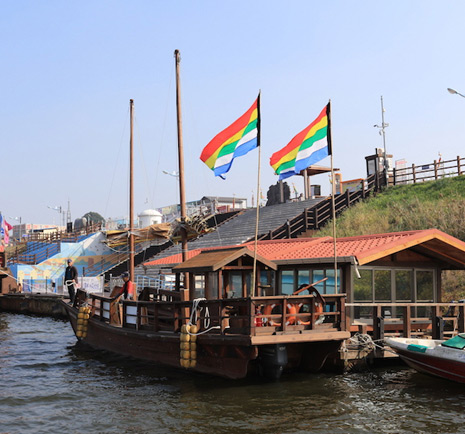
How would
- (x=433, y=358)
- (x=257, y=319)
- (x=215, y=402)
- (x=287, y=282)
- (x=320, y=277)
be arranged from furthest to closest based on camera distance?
(x=287, y=282) < (x=320, y=277) < (x=257, y=319) < (x=433, y=358) < (x=215, y=402)

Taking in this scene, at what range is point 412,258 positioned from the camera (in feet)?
61.2

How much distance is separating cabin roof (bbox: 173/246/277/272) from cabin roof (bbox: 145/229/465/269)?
104 inches

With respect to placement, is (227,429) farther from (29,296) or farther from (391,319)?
(29,296)

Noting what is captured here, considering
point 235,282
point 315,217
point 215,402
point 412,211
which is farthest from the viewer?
point 315,217

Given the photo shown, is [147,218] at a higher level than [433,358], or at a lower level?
higher

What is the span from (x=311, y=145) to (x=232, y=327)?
6009mm

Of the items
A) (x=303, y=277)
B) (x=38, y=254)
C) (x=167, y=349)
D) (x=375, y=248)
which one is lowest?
(x=167, y=349)

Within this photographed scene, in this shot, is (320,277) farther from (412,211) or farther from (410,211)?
(410,211)

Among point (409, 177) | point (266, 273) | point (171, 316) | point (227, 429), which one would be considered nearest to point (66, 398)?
point (171, 316)

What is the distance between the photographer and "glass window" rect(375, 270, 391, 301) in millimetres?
17703

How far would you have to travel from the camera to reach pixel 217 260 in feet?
47.3

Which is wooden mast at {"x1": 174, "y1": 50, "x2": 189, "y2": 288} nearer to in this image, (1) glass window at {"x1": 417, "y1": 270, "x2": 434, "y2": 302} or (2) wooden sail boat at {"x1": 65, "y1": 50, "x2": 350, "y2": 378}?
(2) wooden sail boat at {"x1": 65, "y1": 50, "x2": 350, "y2": 378}

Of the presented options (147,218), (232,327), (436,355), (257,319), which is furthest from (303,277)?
(147,218)

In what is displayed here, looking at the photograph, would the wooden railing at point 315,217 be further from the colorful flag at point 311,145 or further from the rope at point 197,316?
the rope at point 197,316
